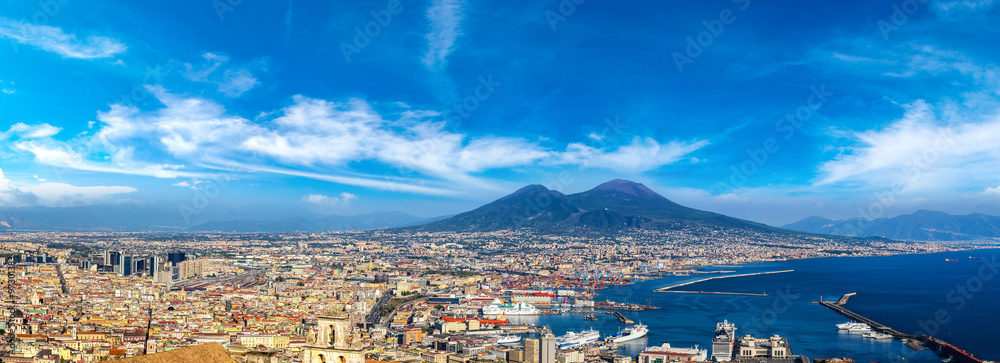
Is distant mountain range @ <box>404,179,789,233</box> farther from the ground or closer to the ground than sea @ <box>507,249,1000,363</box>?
farther from the ground

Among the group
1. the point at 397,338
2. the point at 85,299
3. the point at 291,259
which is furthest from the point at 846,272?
the point at 85,299

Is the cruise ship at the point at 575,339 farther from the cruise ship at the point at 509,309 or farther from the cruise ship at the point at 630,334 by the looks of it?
the cruise ship at the point at 509,309

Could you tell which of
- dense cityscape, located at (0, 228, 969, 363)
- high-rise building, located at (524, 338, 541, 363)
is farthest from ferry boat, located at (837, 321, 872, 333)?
high-rise building, located at (524, 338, 541, 363)

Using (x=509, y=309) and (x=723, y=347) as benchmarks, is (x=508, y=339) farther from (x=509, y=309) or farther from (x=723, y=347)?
(x=509, y=309)

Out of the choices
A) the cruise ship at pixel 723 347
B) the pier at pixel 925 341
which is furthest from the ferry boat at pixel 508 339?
the pier at pixel 925 341

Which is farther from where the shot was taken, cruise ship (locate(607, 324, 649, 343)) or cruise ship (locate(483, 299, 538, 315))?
cruise ship (locate(483, 299, 538, 315))

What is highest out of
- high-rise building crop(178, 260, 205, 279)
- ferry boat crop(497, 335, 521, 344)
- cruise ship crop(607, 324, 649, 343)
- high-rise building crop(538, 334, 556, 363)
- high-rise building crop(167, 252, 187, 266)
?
high-rise building crop(167, 252, 187, 266)

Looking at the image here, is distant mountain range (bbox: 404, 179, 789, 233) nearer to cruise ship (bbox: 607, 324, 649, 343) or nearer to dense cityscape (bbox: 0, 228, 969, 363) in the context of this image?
dense cityscape (bbox: 0, 228, 969, 363)
